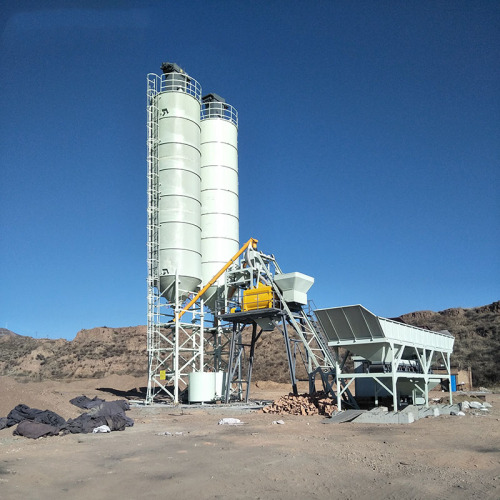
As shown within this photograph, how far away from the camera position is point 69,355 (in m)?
73.1

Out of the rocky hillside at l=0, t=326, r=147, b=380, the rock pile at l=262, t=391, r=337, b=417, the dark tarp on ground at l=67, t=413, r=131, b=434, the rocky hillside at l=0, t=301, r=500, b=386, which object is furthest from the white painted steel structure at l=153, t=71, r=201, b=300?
the rocky hillside at l=0, t=326, r=147, b=380

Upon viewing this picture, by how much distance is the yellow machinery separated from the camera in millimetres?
28531

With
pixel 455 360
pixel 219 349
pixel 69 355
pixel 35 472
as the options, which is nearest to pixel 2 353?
pixel 69 355

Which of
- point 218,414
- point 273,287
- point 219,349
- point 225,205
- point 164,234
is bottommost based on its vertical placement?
point 218,414

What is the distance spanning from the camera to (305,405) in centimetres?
2361

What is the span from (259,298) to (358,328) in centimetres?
827

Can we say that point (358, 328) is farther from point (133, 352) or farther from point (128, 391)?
point (133, 352)

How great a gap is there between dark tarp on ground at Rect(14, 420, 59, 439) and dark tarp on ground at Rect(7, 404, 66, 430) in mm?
362

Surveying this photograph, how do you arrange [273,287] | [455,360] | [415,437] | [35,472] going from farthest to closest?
[455,360]
[273,287]
[415,437]
[35,472]

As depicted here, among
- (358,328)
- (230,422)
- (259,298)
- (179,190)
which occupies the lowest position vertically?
(230,422)

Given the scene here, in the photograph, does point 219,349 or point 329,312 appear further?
point 219,349

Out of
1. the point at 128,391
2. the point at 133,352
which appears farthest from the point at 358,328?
the point at 133,352

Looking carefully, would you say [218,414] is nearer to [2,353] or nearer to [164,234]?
[164,234]

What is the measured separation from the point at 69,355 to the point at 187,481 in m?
68.4
